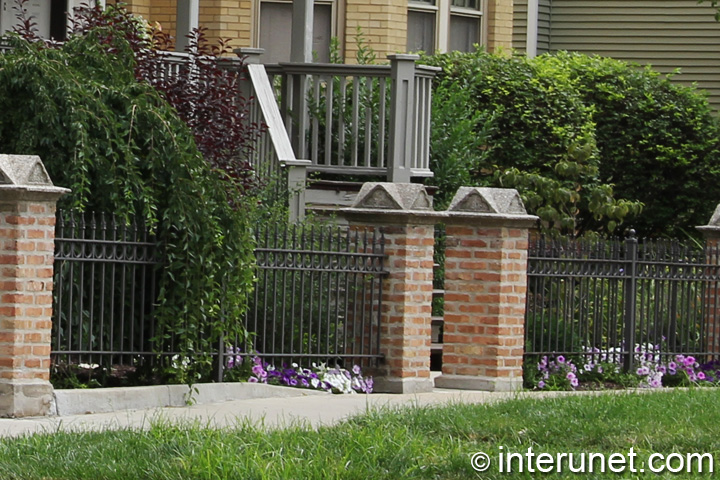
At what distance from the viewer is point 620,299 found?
13031 mm

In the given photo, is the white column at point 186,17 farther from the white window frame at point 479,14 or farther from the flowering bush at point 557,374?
the flowering bush at point 557,374

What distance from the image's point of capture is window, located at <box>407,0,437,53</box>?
18094 millimetres

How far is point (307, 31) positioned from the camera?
15.2 m

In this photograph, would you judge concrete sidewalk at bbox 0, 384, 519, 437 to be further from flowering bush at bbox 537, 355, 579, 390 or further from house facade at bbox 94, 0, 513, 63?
house facade at bbox 94, 0, 513, 63

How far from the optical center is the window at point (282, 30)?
17.3m

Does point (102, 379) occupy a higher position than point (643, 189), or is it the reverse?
point (643, 189)

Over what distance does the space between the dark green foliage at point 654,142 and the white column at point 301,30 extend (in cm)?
498

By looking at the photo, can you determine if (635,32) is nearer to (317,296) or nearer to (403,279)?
(403,279)

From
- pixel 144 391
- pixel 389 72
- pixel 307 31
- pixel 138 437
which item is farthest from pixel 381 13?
pixel 138 437

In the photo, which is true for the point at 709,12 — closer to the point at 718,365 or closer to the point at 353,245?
the point at 718,365

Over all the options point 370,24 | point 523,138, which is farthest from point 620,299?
point 370,24

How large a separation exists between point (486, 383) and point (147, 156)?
10.7 feet

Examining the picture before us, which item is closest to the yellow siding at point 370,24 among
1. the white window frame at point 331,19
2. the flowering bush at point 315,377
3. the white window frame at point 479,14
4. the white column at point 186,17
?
the white window frame at point 331,19

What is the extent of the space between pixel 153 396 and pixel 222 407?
478 mm
